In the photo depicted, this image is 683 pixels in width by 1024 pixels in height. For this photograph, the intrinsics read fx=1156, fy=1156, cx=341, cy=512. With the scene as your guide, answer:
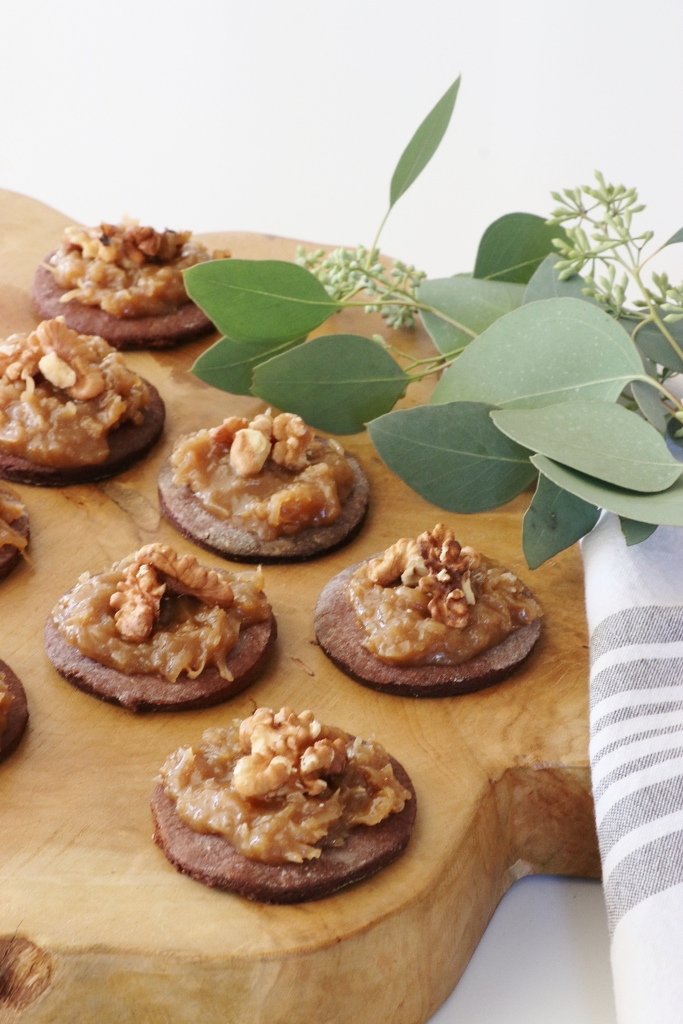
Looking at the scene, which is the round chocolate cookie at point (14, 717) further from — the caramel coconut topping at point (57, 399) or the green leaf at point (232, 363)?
the green leaf at point (232, 363)

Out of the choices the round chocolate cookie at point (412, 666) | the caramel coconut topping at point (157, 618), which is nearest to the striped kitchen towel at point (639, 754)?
the round chocolate cookie at point (412, 666)

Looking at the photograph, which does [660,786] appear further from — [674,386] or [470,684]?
[674,386]

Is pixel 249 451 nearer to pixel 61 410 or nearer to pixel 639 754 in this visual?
pixel 61 410

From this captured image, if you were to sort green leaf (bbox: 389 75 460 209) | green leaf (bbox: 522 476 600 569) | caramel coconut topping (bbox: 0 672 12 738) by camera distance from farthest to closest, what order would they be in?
green leaf (bbox: 389 75 460 209) → green leaf (bbox: 522 476 600 569) → caramel coconut topping (bbox: 0 672 12 738)

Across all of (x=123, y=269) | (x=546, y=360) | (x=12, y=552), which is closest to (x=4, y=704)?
(x=12, y=552)

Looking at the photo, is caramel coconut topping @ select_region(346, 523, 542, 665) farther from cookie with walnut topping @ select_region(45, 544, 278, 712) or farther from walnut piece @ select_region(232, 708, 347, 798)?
walnut piece @ select_region(232, 708, 347, 798)

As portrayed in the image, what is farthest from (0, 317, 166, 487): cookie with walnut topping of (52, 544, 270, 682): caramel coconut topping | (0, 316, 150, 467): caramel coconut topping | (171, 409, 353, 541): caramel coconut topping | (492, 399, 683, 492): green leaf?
(492, 399, 683, 492): green leaf

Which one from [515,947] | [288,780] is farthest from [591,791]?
[288,780]
